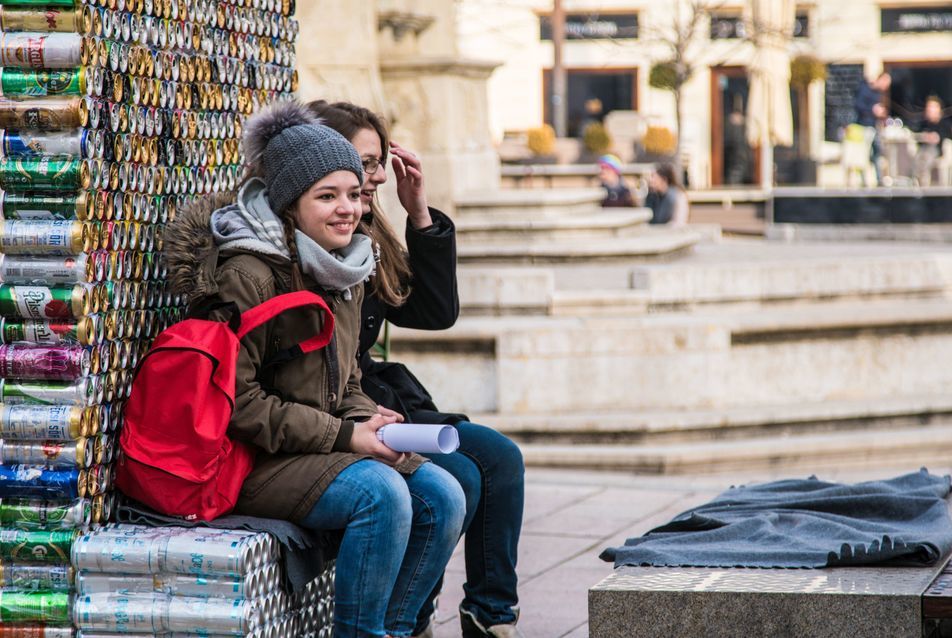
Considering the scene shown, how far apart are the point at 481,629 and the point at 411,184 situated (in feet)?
4.16

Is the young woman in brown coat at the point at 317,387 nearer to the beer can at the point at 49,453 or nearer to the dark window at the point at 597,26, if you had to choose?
the beer can at the point at 49,453

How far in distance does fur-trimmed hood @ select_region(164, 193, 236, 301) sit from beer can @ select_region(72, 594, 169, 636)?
0.72 metres

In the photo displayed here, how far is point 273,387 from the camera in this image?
381 cm

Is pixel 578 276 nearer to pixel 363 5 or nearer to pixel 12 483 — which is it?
pixel 363 5

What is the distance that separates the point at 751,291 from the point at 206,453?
5.63 meters

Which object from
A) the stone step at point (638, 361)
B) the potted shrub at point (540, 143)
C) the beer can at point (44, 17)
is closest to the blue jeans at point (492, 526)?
the beer can at point (44, 17)

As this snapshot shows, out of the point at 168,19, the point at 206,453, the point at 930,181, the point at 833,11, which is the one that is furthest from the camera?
the point at 833,11

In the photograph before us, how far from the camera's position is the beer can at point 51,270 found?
11.9ft

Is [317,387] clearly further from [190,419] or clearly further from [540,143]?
[540,143]

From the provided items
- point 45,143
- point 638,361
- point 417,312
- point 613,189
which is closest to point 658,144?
point 613,189

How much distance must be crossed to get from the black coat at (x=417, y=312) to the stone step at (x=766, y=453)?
324 cm

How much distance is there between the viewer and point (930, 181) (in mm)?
25812

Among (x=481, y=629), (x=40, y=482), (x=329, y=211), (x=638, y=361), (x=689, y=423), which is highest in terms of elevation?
A: (x=329, y=211)

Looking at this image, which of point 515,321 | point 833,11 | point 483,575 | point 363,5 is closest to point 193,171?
point 483,575
